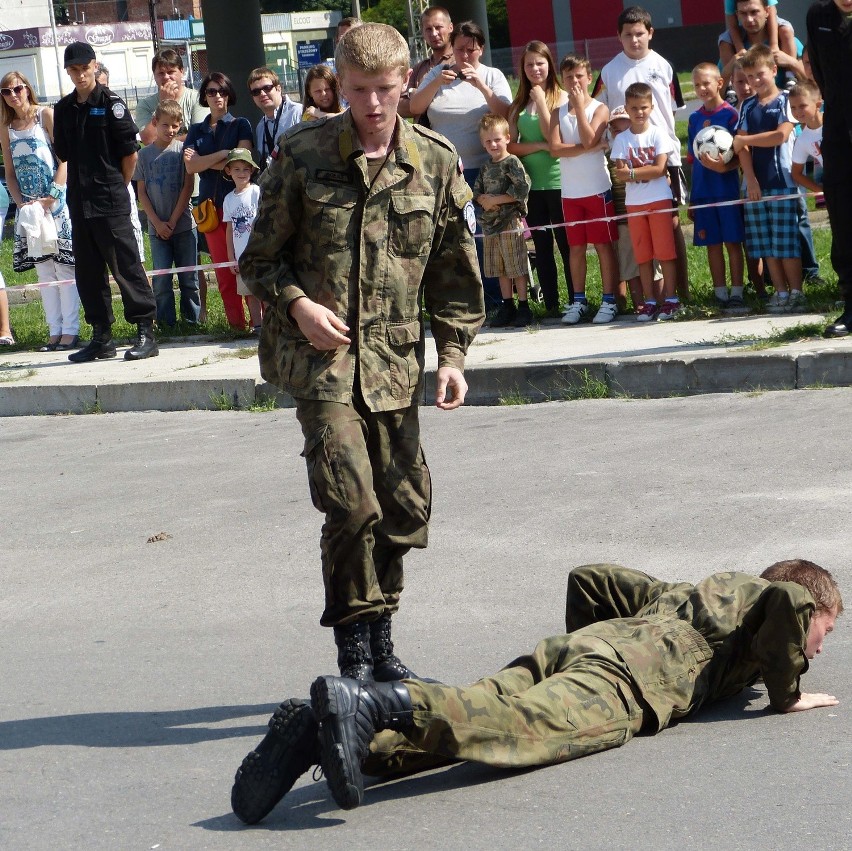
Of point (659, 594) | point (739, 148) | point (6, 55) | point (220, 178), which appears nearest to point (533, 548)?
point (659, 594)

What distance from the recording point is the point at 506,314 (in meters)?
11.8

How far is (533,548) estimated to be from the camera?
6.21 metres

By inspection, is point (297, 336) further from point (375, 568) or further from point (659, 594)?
point (659, 594)

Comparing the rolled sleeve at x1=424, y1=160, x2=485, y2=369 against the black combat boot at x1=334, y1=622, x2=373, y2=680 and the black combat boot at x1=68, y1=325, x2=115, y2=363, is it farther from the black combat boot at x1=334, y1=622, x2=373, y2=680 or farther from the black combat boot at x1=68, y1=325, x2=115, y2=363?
the black combat boot at x1=68, y1=325, x2=115, y2=363

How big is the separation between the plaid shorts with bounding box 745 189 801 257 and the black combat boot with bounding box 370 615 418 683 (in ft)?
23.2

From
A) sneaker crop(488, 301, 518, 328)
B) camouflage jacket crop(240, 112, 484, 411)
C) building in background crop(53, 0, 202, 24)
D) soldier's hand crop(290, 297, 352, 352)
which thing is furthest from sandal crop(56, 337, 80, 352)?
building in background crop(53, 0, 202, 24)

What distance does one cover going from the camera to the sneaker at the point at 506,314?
11.8 meters

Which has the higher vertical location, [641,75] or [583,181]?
[641,75]

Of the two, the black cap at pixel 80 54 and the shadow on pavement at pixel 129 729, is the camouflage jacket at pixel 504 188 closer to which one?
the black cap at pixel 80 54

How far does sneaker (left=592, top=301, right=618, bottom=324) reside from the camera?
11.4 metres

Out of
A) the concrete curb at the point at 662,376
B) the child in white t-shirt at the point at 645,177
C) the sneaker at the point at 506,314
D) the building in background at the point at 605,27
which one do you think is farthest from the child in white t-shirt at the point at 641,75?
the building in background at the point at 605,27

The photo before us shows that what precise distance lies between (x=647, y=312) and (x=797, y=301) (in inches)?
45.0

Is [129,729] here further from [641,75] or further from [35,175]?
[35,175]

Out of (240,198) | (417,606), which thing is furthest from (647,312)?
(417,606)
